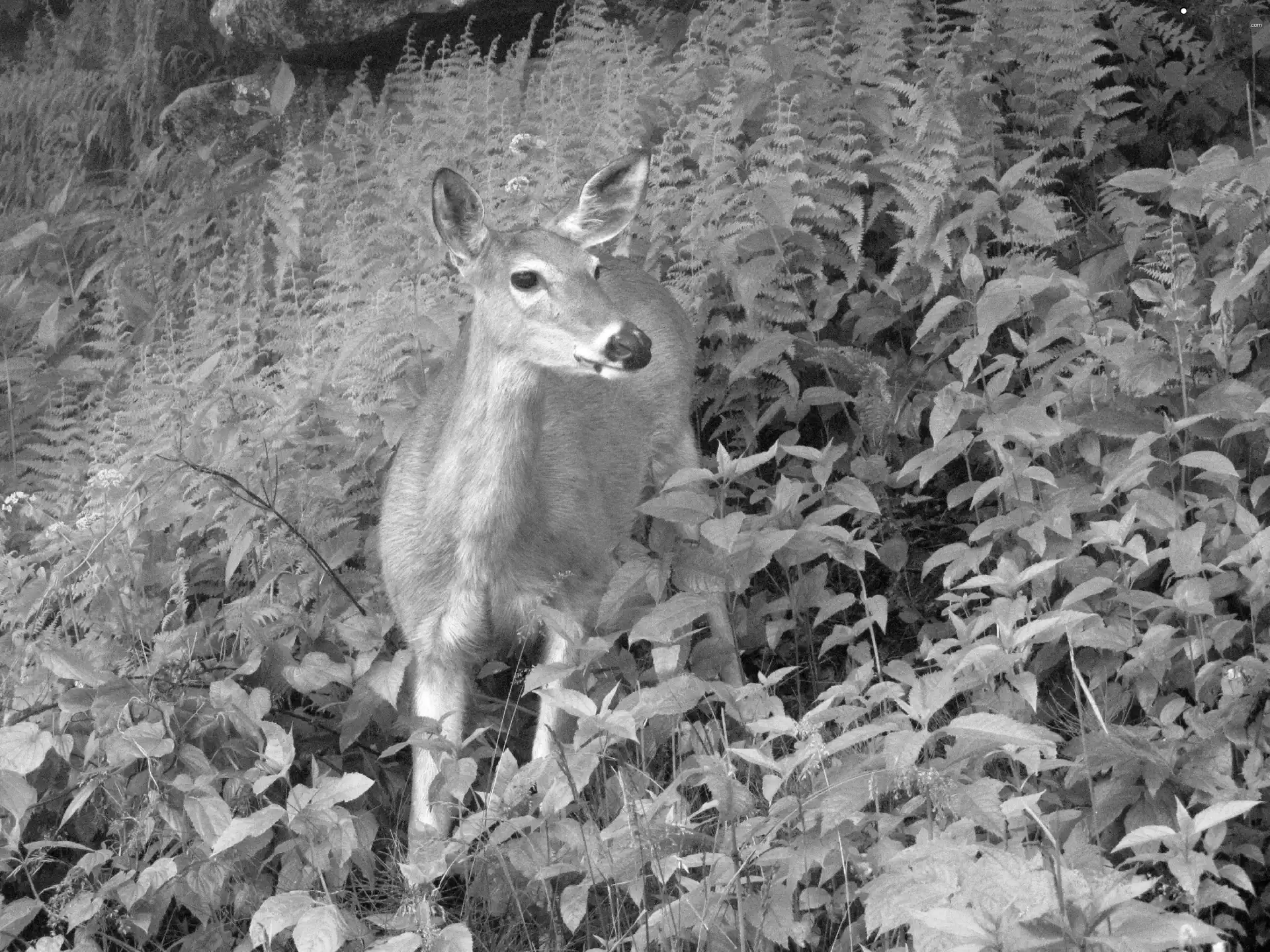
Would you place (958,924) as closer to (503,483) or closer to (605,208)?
(503,483)

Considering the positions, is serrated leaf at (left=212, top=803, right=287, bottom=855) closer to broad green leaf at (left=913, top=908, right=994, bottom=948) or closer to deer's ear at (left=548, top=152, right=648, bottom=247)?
broad green leaf at (left=913, top=908, right=994, bottom=948)

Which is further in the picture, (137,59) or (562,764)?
(137,59)

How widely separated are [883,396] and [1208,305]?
1366 millimetres

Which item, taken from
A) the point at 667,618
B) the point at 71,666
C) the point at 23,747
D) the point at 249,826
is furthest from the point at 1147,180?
the point at 23,747

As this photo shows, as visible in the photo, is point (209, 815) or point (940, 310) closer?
point (209, 815)

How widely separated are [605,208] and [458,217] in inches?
24.1

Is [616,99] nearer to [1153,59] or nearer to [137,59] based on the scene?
[1153,59]

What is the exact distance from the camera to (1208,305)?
19.6 feet

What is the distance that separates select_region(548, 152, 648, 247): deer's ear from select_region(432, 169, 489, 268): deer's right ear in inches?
13.7

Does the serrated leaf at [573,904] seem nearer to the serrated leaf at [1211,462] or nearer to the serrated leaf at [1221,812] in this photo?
the serrated leaf at [1221,812]

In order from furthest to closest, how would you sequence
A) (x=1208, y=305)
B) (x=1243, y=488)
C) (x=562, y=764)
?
(x=1208, y=305)
(x=1243, y=488)
(x=562, y=764)

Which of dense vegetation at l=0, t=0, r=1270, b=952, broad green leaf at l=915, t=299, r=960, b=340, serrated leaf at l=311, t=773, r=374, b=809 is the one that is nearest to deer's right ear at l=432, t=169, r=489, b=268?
dense vegetation at l=0, t=0, r=1270, b=952

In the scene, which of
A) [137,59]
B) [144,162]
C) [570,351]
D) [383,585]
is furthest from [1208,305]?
[137,59]

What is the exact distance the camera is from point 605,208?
18.8ft
